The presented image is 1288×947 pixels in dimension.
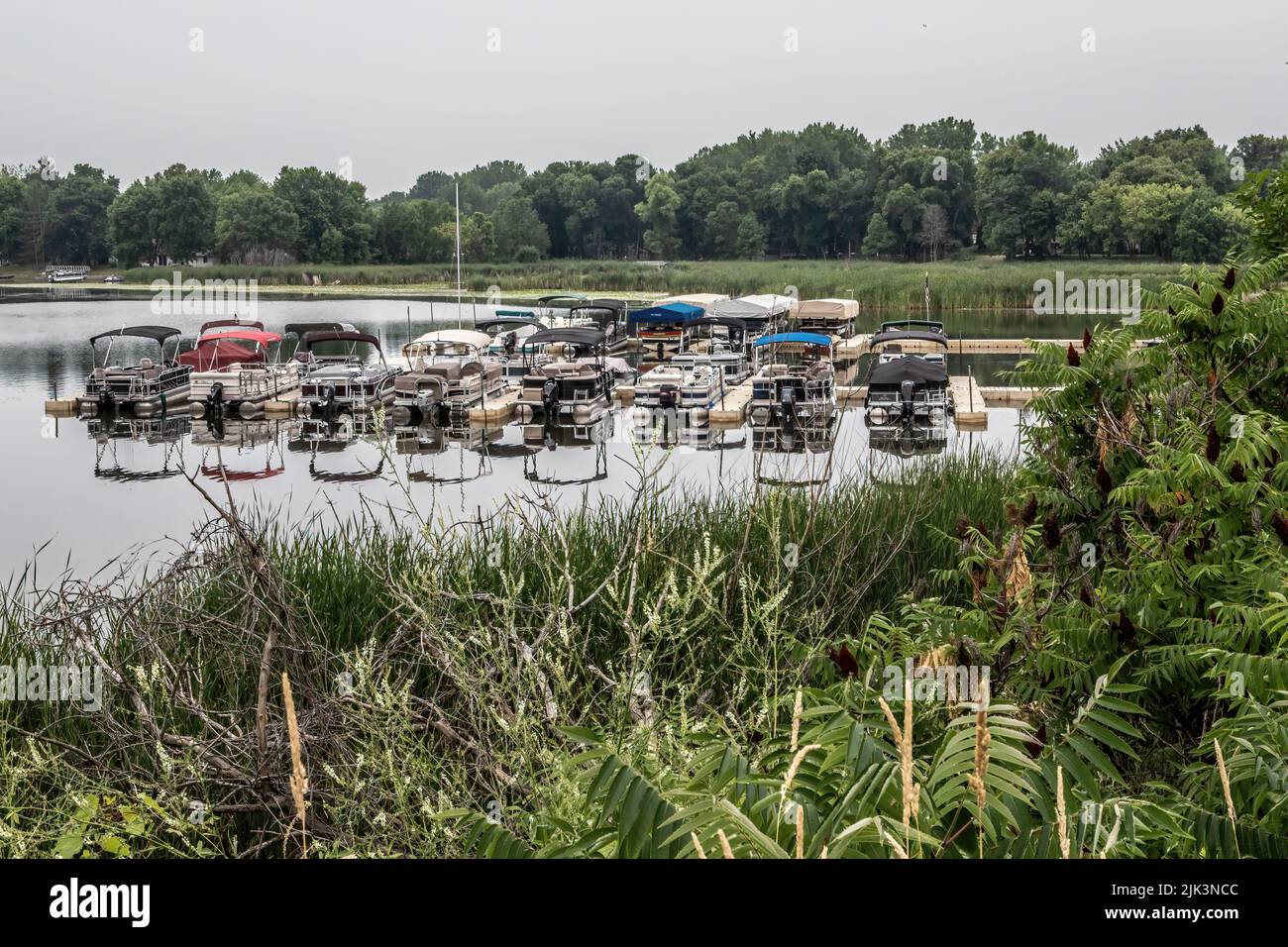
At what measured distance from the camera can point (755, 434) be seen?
96.3ft

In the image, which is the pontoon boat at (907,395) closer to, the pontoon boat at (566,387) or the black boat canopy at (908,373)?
the black boat canopy at (908,373)

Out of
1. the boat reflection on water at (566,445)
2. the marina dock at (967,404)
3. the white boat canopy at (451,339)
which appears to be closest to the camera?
the boat reflection on water at (566,445)

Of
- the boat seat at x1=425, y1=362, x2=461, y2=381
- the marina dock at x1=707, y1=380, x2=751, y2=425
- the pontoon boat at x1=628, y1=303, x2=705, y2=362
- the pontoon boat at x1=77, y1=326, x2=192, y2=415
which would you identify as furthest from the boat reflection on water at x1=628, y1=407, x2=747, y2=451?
the pontoon boat at x1=77, y1=326, x2=192, y2=415

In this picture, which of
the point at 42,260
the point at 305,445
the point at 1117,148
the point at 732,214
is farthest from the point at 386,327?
the point at 1117,148

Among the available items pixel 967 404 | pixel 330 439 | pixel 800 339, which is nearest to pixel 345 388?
pixel 330 439

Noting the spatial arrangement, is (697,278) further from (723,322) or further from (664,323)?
(723,322)

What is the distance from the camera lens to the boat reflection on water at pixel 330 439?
78.5 feet

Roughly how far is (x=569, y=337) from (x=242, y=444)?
10.1 metres

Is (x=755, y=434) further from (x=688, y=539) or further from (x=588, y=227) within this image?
(x=588, y=227)

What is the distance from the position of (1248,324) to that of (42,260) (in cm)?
9971

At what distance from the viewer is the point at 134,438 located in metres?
29.1

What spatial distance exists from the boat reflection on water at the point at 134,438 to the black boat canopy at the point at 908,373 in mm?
15333

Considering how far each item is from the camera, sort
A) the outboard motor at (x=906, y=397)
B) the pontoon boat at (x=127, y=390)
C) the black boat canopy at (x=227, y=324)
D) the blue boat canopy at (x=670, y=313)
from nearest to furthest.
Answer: the outboard motor at (x=906, y=397) → the pontoon boat at (x=127, y=390) → the black boat canopy at (x=227, y=324) → the blue boat canopy at (x=670, y=313)

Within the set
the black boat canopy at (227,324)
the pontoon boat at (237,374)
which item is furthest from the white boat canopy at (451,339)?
the black boat canopy at (227,324)
